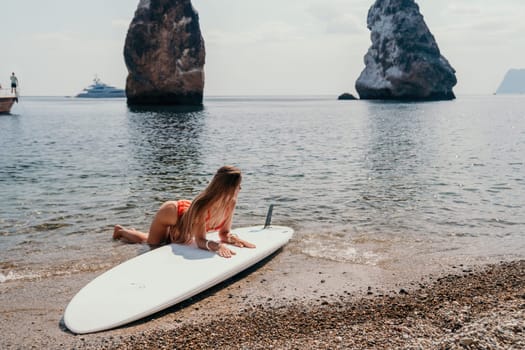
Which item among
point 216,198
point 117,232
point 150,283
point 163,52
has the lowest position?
point 117,232

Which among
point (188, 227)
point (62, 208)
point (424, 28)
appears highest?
point (424, 28)

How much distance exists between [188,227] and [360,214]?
16.3 feet

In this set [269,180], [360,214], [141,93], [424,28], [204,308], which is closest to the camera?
[204,308]

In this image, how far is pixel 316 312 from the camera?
215 inches

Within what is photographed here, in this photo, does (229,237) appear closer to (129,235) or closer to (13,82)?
(129,235)

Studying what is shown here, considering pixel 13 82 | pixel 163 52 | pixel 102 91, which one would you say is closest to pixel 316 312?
pixel 13 82

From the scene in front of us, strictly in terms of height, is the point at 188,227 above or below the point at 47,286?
above

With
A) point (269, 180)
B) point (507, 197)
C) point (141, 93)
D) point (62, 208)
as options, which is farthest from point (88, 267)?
point (141, 93)

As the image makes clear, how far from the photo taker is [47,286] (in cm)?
643

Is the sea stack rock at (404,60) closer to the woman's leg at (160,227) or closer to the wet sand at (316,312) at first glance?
the woman's leg at (160,227)

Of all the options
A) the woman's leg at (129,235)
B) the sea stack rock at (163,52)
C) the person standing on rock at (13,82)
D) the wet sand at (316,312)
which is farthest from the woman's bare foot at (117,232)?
the sea stack rock at (163,52)

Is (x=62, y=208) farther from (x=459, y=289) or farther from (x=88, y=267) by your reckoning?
(x=459, y=289)

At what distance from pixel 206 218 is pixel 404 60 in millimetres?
98172

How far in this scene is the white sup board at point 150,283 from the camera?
5.18m
